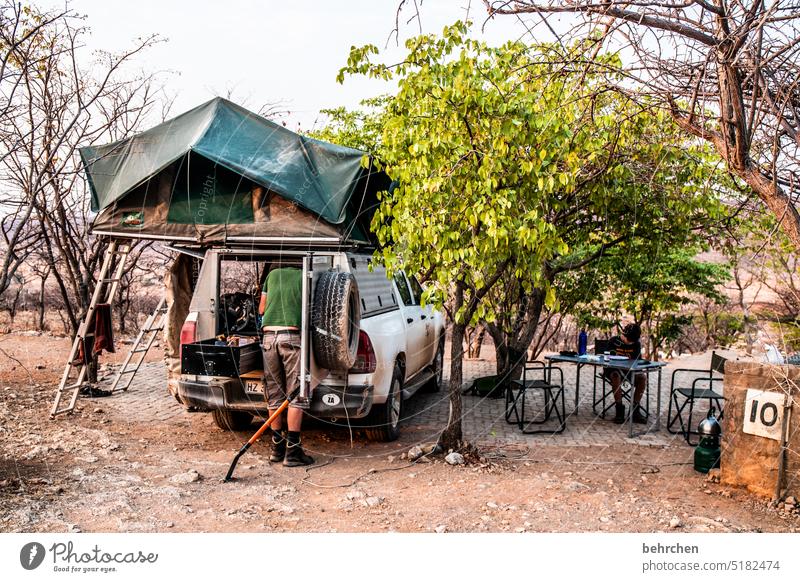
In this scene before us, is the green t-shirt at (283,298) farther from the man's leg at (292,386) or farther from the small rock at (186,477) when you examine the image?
the small rock at (186,477)

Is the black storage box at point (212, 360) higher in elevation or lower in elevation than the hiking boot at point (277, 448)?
higher

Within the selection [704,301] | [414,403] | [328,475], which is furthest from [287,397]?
[704,301]

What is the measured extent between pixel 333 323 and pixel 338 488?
4.76ft

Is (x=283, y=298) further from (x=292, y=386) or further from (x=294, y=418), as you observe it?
(x=294, y=418)

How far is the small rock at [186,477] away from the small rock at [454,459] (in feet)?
7.52

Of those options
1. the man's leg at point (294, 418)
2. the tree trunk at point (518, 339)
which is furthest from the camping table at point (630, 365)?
the man's leg at point (294, 418)

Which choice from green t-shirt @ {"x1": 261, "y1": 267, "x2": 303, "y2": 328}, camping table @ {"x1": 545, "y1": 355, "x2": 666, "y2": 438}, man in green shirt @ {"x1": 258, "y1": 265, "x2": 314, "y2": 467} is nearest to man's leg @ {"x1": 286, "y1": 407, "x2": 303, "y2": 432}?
man in green shirt @ {"x1": 258, "y1": 265, "x2": 314, "y2": 467}

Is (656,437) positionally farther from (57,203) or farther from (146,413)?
(57,203)

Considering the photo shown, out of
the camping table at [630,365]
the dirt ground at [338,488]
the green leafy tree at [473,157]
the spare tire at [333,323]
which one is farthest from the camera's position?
the camping table at [630,365]

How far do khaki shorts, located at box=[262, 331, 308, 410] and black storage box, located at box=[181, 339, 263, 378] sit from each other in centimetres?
25

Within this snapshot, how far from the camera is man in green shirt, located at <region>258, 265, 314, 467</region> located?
6.28m

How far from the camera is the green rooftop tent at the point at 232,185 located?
6547 mm

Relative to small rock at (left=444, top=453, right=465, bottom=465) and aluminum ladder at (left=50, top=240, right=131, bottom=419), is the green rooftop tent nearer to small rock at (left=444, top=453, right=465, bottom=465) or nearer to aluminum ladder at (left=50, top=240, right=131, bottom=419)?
aluminum ladder at (left=50, top=240, right=131, bottom=419)
